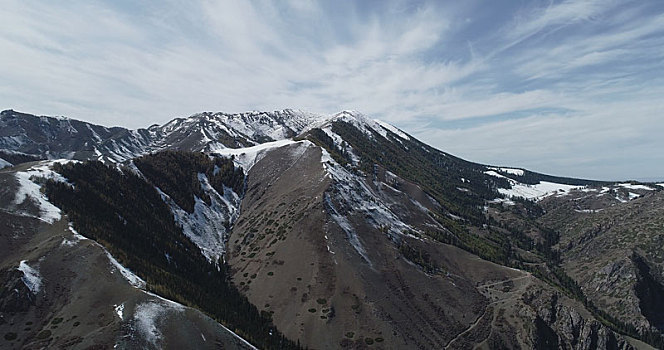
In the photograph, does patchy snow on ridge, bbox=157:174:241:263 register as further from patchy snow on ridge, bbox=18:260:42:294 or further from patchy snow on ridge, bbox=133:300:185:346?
patchy snow on ridge, bbox=133:300:185:346

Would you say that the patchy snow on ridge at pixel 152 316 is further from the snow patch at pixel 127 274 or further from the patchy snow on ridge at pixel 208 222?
the patchy snow on ridge at pixel 208 222

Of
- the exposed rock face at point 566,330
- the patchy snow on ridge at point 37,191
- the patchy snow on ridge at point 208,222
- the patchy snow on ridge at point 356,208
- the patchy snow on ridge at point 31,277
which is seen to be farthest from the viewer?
the patchy snow on ridge at point 208,222

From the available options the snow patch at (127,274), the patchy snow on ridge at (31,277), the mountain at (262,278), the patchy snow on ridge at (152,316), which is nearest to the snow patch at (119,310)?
the mountain at (262,278)

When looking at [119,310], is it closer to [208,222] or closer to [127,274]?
[127,274]

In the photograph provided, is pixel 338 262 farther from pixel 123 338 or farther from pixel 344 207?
pixel 123 338

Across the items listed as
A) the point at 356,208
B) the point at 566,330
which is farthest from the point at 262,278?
the point at 566,330

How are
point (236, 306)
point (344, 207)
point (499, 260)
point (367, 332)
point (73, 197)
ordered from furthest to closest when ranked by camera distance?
point (499, 260)
point (344, 207)
point (73, 197)
point (236, 306)
point (367, 332)

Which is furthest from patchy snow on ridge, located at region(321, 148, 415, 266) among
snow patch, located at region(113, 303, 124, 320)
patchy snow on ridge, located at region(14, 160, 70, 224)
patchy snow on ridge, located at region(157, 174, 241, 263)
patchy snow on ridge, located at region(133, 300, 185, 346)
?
patchy snow on ridge, located at region(14, 160, 70, 224)

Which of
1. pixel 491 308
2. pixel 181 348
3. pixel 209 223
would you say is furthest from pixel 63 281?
pixel 491 308
